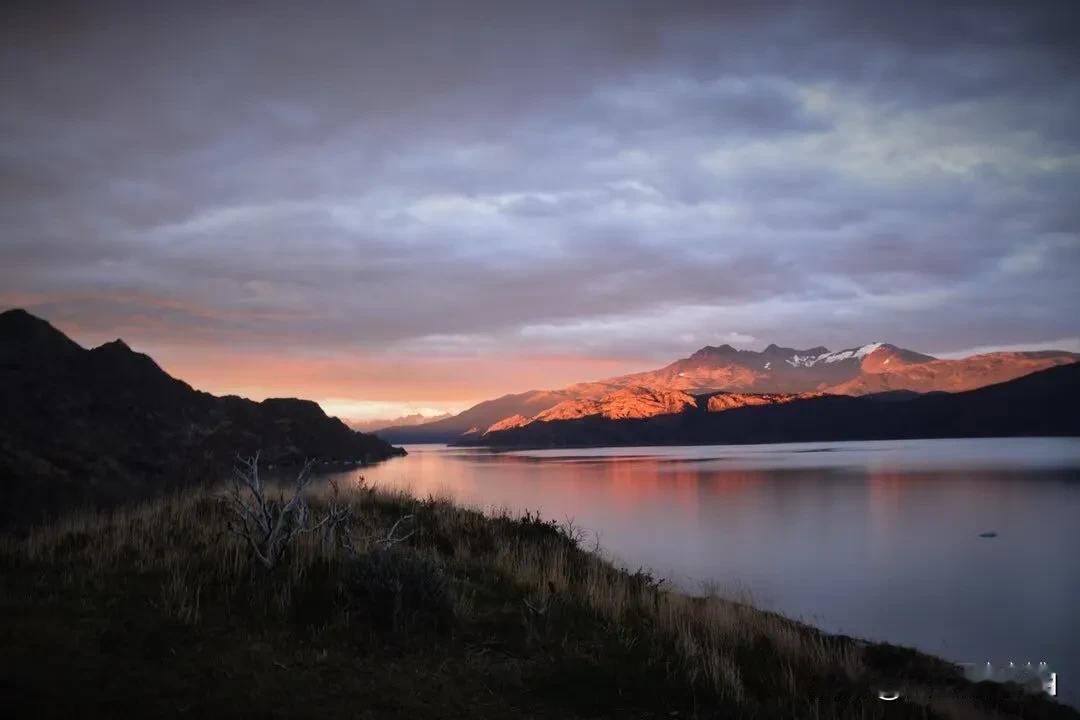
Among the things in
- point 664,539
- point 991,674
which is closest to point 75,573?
point 991,674

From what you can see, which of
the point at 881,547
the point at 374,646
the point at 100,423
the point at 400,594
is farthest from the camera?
the point at 100,423

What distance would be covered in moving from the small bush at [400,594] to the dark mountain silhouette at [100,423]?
113ft

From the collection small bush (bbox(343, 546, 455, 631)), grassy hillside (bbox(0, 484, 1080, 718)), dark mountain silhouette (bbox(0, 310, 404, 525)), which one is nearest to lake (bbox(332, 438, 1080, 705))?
grassy hillside (bbox(0, 484, 1080, 718))

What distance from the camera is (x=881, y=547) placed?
2684 cm

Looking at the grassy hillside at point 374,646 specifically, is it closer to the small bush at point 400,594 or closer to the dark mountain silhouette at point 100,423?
the small bush at point 400,594

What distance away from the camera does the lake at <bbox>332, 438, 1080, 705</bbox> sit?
16125 mm

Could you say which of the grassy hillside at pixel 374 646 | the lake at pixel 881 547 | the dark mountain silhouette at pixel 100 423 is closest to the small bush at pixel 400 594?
the grassy hillside at pixel 374 646

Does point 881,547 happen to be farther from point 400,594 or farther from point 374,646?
point 374,646

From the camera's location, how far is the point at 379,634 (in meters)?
6.58

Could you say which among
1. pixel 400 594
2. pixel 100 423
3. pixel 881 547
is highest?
pixel 100 423

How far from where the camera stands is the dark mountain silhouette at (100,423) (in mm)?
48188

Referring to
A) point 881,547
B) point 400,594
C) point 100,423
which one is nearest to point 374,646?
point 400,594

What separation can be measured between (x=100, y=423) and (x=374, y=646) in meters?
66.5

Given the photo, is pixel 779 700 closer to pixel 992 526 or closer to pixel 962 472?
pixel 992 526
